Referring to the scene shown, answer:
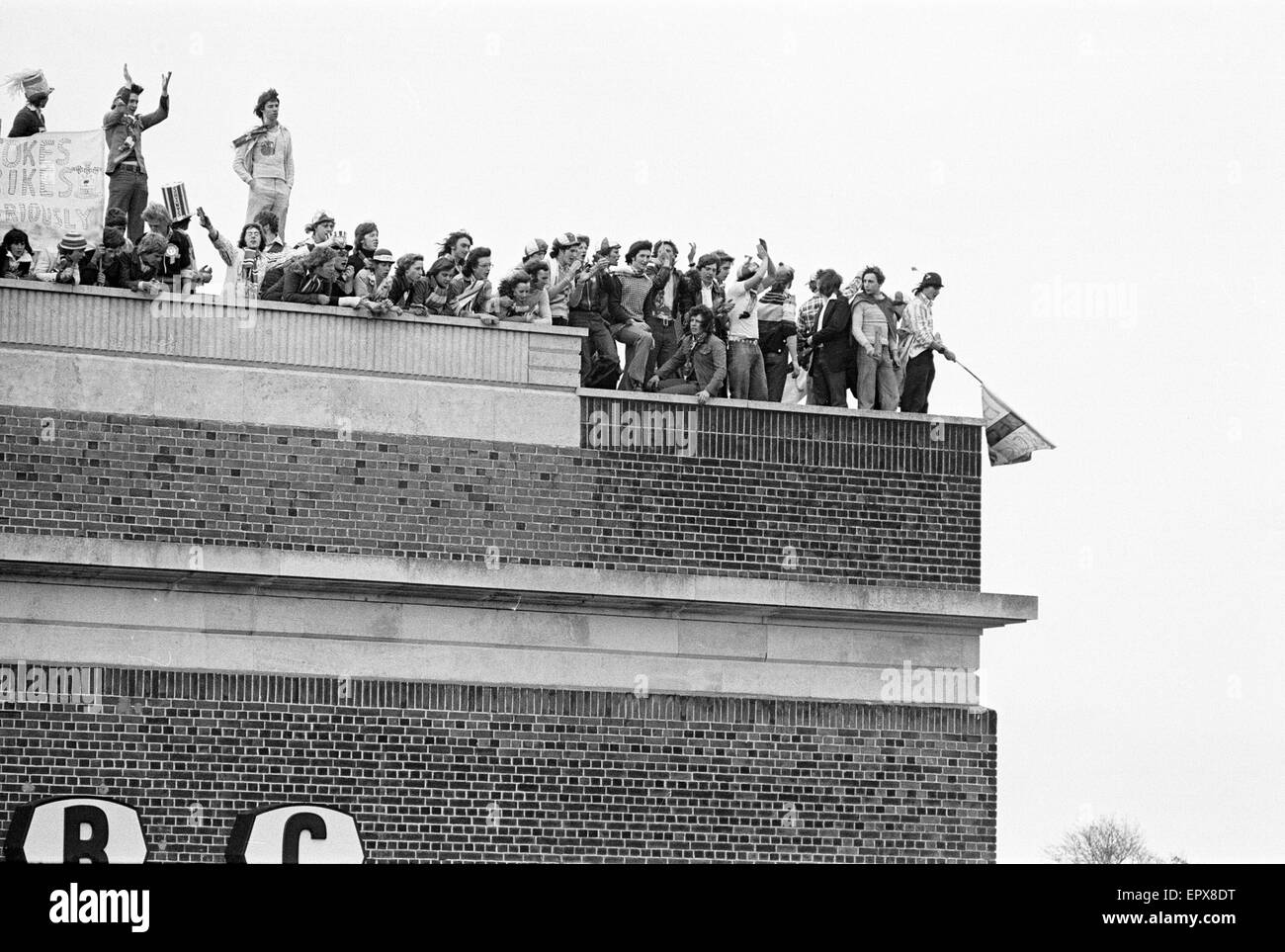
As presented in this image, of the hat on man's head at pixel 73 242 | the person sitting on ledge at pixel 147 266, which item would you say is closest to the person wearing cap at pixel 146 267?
the person sitting on ledge at pixel 147 266

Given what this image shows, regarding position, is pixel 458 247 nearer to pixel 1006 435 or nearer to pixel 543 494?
pixel 543 494

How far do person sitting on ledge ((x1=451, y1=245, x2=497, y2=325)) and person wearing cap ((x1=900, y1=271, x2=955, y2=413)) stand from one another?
14.2ft

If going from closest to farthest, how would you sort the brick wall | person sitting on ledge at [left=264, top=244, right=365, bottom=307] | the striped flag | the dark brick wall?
the brick wall → the dark brick wall → person sitting on ledge at [left=264, top=244, right=365, bottom=307] → the striped flag

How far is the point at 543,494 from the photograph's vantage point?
81.3 feet

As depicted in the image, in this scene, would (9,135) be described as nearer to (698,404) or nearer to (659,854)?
(698,404)

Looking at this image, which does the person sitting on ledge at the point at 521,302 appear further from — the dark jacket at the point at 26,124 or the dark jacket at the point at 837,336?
the dark jacket at the point at 26,124

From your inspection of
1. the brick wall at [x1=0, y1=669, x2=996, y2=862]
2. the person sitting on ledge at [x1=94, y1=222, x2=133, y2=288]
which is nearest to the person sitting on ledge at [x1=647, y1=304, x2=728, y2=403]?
the brick wall at [x1=0, y1=669, x2=996, y2=862]

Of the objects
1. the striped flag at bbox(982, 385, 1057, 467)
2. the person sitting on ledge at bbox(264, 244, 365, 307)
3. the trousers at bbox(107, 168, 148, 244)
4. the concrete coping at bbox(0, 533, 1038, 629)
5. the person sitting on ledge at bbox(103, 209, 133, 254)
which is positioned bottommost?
the concrete coping at bbox(0, 533, 1038, 629)

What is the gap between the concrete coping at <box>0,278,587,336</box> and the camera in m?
23.9

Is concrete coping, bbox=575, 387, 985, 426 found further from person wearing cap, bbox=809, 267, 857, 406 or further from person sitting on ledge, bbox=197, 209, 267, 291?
A: person sitting on ledge, bbox=197, 209, 267, 291

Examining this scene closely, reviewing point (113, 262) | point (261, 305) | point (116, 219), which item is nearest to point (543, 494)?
point (261, 305)

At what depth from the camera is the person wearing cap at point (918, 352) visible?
26.5m
